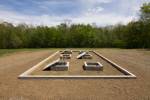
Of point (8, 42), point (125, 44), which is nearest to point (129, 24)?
point (125, 44)

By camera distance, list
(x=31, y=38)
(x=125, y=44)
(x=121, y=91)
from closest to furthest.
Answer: (x=121, y=91)
(x=125, y=44)
(x=31, y=38)

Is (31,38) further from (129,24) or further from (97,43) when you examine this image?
(129,24)

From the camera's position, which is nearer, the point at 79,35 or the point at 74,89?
the point at 74,89

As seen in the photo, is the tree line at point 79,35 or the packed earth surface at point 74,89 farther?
the tree line at point 79,35

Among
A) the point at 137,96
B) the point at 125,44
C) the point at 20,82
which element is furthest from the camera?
the point at 125,44

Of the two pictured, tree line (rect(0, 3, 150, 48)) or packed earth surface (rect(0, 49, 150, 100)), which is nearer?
packed earth surface (rect(0, 49, 150, 100))

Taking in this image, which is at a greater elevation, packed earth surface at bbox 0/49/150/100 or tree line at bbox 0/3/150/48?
tree line at bbox 0/3/150/48

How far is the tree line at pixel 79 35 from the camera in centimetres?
3825

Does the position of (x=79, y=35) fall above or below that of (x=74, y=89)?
above

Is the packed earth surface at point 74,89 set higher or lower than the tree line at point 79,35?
lower

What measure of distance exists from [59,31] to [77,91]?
37.6 m

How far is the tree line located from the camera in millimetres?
38250

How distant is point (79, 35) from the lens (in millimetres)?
42406

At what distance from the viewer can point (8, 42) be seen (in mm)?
39656
